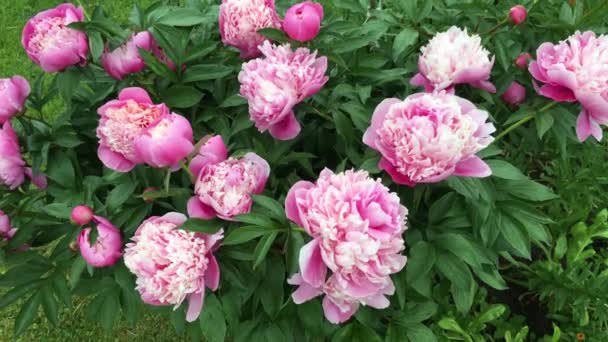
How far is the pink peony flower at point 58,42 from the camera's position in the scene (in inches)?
42.1

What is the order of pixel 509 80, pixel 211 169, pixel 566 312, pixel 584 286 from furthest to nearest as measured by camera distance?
pixel 566 312, pixel 584 286, pixel 509 80, pixel 211 169

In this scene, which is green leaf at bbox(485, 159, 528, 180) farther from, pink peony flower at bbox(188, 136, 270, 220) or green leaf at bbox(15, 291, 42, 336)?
green leaf at bbox(15, 291, 42, 336)

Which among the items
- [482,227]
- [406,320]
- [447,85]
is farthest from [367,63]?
[406,320]

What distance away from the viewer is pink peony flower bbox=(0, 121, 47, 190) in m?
1.09

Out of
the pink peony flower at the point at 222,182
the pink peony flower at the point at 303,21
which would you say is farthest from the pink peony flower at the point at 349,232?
the pink peony flower at the point at 303,21

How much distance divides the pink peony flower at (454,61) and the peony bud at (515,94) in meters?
0.12

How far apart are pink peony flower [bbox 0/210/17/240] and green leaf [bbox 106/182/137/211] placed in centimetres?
A: 24

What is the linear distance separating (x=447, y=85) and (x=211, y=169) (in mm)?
446

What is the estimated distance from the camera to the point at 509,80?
117 cm

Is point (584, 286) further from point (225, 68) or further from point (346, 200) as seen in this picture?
point (225, 68)

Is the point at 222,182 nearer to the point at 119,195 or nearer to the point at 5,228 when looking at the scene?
the point at 119,195

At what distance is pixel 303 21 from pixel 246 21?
125 millimetres

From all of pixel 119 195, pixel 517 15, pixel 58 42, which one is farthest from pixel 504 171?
pixel 58 42

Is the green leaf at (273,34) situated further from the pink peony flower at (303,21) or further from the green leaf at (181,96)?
the green leaf at (181,96)
